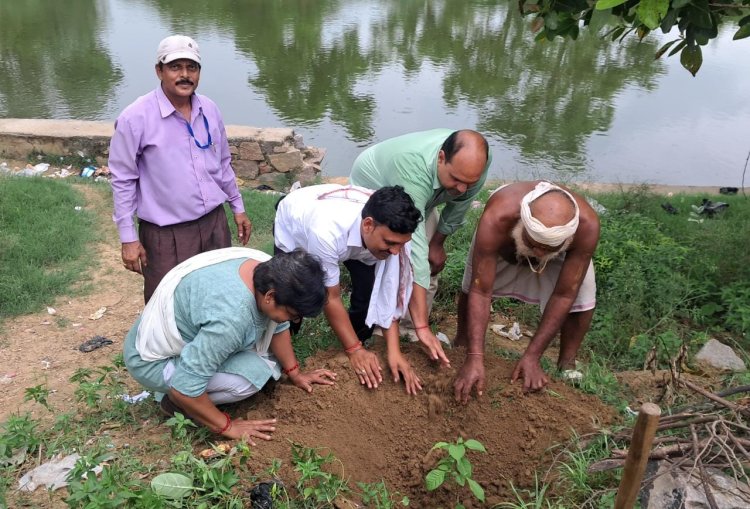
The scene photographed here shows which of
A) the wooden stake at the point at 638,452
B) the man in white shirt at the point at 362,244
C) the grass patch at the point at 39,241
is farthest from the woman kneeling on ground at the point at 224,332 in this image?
the grass patch at the point at 39,241

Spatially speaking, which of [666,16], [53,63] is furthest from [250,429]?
[53,63]

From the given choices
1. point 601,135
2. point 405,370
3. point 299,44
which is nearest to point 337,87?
point 299,44

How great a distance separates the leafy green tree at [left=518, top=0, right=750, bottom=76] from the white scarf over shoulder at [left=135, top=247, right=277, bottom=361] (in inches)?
75.6

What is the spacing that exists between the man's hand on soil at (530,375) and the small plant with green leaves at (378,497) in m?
0.86

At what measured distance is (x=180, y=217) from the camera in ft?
10.7

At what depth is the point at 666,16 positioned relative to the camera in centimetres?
276

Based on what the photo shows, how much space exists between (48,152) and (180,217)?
4.57 meters

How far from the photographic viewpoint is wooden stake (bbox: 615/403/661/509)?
5.23 ft

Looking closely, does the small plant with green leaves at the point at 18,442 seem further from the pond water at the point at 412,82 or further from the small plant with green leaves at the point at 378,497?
the pond water at the point at 412,82

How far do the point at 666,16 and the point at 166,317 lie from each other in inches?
102

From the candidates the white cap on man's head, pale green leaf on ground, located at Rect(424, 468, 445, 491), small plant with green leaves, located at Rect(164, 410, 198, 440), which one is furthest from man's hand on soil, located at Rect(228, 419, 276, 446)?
the white cap on man's head

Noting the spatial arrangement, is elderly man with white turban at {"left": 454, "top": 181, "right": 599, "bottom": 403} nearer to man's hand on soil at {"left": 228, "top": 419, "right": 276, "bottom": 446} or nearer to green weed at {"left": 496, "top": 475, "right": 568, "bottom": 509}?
green weed at {"left": 496, "top": 475, "right": 568, "bottom": 509}

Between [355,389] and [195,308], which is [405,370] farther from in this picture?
[195,308]

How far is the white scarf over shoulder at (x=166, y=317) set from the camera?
8.39 ft
